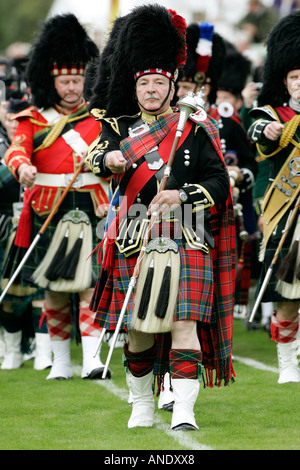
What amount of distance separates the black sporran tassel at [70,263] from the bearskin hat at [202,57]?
156 cm

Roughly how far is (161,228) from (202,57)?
3.15m

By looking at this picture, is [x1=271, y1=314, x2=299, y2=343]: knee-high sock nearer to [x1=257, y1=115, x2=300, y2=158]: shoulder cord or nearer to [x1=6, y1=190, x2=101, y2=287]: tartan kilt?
[x1=257, y1=115, x2=300, y2=158]: shoulder cord

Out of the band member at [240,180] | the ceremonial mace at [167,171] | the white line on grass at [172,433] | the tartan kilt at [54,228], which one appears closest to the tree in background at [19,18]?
the band member at [240,180]

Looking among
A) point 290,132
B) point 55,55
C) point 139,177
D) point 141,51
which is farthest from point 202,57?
point 139,177

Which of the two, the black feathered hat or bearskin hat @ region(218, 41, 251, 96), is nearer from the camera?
the black feathered hat

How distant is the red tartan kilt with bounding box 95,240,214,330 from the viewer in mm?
5539

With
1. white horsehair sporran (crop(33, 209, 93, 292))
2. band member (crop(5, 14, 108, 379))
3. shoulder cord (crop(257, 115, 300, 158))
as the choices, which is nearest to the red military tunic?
band member (crop(5, 14, 108, 379))

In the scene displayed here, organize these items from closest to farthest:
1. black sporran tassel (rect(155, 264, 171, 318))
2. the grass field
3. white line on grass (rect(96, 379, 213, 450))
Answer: white line on grass (rect(96, 379, 213, 450)) → the grass field → black sporran tassel (rect(155, 264, 171, 318))

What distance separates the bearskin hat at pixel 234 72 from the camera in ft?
33.4

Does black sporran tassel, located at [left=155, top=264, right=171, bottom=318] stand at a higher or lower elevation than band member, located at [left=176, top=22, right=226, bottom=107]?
lower

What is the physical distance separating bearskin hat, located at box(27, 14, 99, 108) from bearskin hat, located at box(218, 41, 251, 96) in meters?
2.07

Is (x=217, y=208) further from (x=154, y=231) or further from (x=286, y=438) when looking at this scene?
(x=286, y=438)

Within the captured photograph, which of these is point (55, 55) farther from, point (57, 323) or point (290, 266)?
point (290, 266)

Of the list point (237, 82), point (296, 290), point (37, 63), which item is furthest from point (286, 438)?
point (237, 82)
